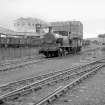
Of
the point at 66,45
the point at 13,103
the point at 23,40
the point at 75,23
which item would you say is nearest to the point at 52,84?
the point at 13,103

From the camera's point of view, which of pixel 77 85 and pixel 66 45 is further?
pixel 66 45

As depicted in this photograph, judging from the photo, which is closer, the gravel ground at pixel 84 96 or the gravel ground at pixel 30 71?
the gravel ground at pixel 84 96

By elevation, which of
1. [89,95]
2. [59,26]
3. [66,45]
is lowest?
[89,95]

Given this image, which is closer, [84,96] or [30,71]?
[84,96]

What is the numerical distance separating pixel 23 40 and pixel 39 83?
74.0 ft

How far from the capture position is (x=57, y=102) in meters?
5.91

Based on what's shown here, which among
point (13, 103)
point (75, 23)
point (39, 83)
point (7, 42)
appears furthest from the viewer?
point (75, 23)

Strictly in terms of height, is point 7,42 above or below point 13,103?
above

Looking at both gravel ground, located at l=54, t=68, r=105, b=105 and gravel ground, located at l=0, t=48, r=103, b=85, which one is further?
gravel ground, located at l=0, t=48, r=103, b=85

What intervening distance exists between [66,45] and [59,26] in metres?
70.8

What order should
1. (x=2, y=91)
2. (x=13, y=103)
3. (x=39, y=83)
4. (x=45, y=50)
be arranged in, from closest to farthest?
(x=13, y=103), (x=2, y=91), (x=39, y=83), (x=45, y=50)

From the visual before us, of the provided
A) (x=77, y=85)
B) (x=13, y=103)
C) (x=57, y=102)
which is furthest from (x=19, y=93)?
(x=77, y=85)

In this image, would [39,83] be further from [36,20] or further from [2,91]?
[36,20]

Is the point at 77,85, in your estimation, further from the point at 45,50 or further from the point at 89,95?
the point at 45,50
